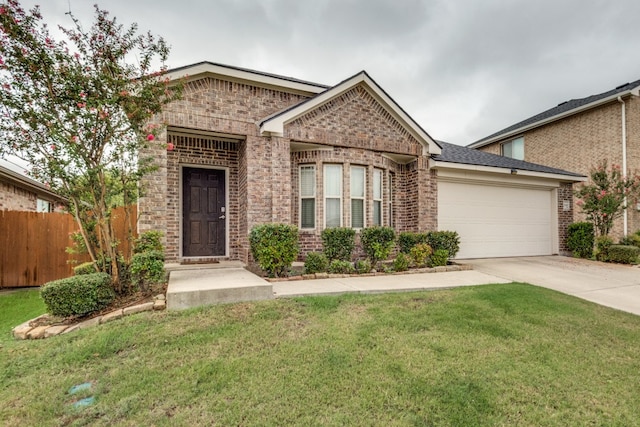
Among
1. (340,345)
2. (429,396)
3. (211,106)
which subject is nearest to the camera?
(429,396)

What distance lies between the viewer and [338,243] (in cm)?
718

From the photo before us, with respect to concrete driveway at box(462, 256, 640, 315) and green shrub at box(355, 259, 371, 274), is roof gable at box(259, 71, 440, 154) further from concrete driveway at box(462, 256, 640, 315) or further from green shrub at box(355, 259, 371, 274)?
concrete driveway at box(462, 256, 640, 315)

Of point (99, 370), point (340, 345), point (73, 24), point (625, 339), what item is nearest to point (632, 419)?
point (625, 339)

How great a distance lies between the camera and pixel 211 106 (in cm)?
743

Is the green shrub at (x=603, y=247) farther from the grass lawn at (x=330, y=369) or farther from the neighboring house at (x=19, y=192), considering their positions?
the neighboring house at (x=19, y=192)

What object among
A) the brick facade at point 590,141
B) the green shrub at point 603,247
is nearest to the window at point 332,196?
the green shrub at point 603,247

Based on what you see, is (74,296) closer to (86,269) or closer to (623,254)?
(86,269)

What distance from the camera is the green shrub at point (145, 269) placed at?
15.8ft

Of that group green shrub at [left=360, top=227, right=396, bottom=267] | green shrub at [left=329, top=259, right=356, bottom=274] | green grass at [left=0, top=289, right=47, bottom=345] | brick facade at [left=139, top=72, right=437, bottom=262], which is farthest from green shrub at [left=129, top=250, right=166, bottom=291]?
green shrub at [left=360, top=227, right=396, bottom=267]

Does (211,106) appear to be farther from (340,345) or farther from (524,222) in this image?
(524,222)

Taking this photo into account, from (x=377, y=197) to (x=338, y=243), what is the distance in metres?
2.50

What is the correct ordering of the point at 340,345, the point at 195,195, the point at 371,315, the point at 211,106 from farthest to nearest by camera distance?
the point at 195,195
the point at 211,106
the point at 371,315
the point at 340,345

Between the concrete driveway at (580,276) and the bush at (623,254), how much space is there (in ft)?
1.60

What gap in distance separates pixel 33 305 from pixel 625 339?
9.32 m
